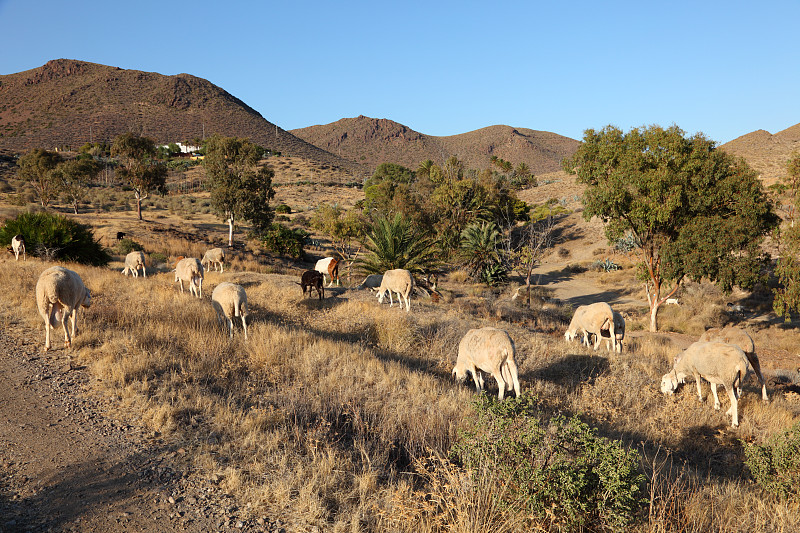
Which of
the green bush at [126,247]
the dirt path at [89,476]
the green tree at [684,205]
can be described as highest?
the green tree at [684,205]

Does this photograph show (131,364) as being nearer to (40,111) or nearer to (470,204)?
(470,204)

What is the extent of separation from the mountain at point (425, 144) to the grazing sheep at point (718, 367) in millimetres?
104813

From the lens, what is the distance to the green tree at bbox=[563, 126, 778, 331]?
16578 millimetres

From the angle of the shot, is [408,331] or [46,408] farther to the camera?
[408,331]

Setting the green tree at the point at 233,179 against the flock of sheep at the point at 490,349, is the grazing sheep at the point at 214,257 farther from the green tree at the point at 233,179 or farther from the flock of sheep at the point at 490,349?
the flock of sheep at the point at 490,349

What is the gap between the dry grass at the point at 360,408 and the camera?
3963 mm

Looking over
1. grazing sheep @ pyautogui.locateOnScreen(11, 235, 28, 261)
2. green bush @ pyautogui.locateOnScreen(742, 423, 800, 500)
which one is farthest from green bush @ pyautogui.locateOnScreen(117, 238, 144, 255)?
green bush @ pyautogui.locateOnScreen(742, 423, 800, 500)

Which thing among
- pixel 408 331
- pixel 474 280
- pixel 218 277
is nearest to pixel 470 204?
pixel 474 280

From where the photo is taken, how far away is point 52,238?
17469mm

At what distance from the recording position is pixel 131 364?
21.8 feet

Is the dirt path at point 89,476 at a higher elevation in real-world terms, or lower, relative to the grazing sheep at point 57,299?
lower

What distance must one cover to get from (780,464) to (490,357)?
12.5ft

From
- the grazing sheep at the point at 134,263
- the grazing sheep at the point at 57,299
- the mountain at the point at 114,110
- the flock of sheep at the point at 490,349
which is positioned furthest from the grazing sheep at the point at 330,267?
the mountain at the point at 114,110

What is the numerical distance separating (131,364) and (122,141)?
4186 cm
